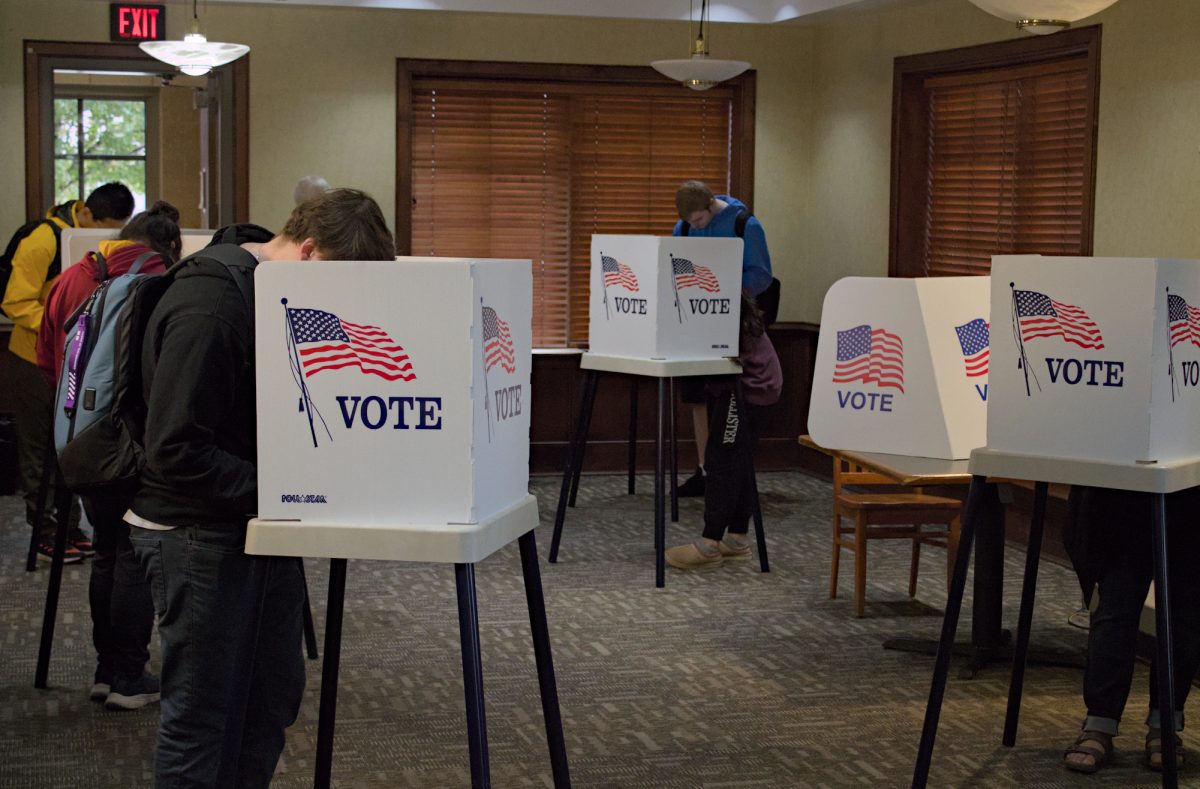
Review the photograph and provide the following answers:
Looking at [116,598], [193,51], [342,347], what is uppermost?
[193,51]

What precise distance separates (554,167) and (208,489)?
20.0 feet

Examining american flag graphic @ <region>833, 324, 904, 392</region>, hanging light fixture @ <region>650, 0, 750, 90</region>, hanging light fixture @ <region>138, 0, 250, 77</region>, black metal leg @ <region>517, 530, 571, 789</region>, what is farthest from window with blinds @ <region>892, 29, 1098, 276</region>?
black metal leg @ <region>517, 530, 571, 789</region>

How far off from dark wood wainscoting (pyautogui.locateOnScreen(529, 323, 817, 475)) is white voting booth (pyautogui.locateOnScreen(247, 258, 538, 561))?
225 inches

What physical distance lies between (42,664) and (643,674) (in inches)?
71.9

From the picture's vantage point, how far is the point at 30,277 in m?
5.75

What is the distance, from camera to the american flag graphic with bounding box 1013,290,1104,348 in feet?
10.3

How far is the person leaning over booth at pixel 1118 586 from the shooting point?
352cm

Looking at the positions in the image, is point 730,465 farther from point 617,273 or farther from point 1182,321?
point 1182,321

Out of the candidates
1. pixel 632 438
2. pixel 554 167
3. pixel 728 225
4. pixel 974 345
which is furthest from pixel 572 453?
pixel 554 167

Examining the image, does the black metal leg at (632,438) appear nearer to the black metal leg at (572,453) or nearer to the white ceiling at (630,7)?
the black metal leg at (572,453)

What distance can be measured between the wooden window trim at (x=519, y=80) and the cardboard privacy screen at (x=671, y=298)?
2486mm

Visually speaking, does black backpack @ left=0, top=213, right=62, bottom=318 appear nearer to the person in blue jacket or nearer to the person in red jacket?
the person in red jacket

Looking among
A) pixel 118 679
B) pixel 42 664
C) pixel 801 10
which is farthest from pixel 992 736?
pixel 801 10

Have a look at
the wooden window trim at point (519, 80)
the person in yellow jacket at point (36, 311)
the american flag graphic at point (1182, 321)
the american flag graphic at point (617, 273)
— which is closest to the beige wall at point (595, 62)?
the wooden window trim at point (519, 80)
